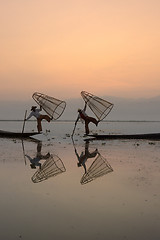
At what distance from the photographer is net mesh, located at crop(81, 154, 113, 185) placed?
37.7ft

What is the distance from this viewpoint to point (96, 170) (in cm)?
1326

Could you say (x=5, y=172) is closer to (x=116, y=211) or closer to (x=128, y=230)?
(x=116, y=211)

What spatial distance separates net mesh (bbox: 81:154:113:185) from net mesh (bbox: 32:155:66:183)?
1.28m

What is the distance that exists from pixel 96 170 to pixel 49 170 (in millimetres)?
2124

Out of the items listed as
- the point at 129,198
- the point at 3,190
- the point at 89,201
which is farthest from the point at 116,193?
the point at 3,190

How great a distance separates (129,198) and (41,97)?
76.6 ft

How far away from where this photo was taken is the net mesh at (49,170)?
11.5 meters

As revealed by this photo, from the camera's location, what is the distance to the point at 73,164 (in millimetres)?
14781

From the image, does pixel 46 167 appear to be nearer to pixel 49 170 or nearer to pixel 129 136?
pixel 49 170

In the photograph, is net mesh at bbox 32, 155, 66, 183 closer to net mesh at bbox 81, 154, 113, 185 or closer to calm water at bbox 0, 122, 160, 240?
calm water at bbox 0, 122, 160, 240

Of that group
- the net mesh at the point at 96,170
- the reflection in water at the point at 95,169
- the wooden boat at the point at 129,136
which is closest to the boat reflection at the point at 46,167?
the reflection in water at the point at 95,169

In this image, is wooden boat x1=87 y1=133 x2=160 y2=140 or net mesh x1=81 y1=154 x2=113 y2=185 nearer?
net mesh x1=81 y1=154 x2=113 y2=185

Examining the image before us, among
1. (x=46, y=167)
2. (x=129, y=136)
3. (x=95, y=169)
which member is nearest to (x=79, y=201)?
(x=95, y=169)

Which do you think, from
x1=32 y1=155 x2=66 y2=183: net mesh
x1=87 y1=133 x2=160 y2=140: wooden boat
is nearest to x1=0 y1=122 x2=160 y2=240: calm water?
x1=32 y1=155 x2=66 y2=183: net mesh
